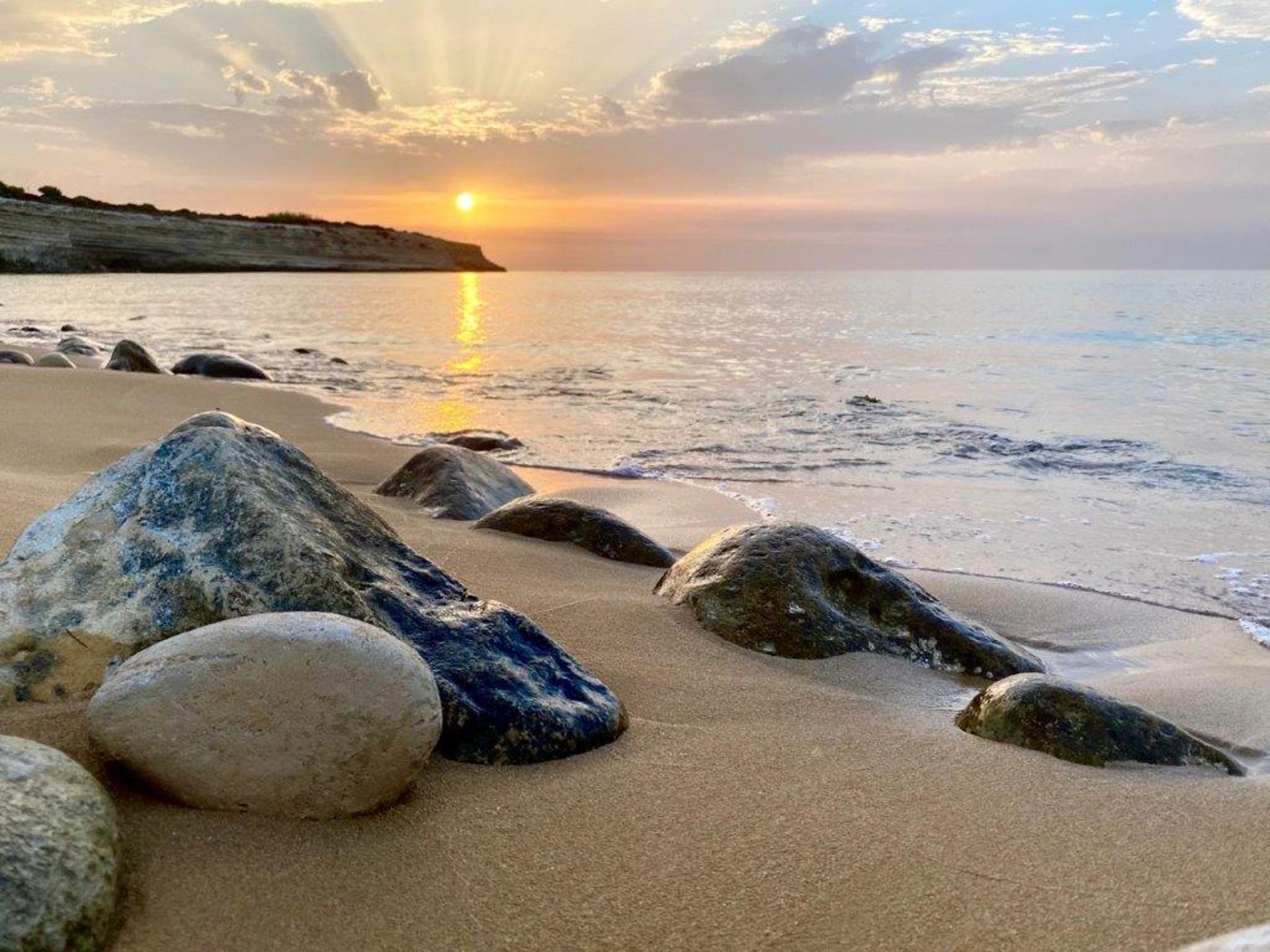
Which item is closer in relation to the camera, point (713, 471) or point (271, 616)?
point (271, 616)

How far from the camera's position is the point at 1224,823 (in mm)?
2500

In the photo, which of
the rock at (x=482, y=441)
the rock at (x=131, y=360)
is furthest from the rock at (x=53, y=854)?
the rock at (x=131, y=360)

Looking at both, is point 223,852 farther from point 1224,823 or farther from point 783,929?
point 1224,823

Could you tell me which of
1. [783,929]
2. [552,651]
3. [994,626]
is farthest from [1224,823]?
[994,626]

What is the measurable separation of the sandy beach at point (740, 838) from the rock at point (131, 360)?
31.5 feet

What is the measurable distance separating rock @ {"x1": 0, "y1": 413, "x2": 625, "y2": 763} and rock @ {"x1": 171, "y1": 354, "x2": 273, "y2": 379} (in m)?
11.2

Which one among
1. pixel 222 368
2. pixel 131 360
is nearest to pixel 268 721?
pixel 131 360

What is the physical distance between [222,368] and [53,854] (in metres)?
12.7

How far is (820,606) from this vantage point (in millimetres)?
3812

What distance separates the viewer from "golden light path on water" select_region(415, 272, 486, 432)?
10.6 m

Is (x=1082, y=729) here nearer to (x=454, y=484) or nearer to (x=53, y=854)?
(x=53, y=854)

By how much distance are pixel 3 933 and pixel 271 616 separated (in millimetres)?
820

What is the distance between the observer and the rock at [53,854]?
1545 millimetres

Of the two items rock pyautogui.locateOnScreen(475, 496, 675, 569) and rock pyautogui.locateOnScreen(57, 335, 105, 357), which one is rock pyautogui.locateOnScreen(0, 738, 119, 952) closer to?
rock pyautogui.locateOnScreen(475, 496, 675, 569)
